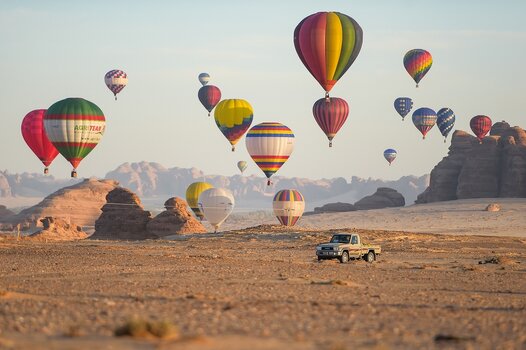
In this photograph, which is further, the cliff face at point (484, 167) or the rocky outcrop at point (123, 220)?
the cliff face at point (484, 167)

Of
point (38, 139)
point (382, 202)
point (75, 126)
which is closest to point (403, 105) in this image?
point (382, 202)

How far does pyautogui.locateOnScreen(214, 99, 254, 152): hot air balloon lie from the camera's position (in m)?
104

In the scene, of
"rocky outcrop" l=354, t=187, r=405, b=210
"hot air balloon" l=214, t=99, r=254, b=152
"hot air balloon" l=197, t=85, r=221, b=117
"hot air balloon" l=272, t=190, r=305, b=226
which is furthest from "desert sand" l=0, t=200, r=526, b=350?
"rocky outcrop" l=354, t=187, r=405, b=210

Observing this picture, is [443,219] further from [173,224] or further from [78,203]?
[78,203]

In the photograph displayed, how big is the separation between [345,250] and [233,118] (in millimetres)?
55291

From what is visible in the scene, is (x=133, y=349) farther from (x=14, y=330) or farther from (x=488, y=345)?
(x=488, y=345)

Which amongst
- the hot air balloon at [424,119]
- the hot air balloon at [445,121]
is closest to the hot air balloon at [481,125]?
the hot air balloon at [445,121]

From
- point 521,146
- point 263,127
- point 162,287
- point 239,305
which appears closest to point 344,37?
point 263,127

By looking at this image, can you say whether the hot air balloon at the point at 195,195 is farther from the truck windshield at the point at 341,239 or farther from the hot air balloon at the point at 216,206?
the truck windshield at the point at 341,239

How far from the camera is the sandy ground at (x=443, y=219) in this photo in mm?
123625

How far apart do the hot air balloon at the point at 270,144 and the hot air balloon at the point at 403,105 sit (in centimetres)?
5613

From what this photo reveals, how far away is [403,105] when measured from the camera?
149 m

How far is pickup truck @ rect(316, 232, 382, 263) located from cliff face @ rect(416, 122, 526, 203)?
10435 centimetres

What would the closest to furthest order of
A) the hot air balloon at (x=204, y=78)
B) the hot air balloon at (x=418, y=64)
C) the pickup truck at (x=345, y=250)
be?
the pickup truck at (x=345, y=250) < the hot air balloon at (x=418, y=64) < the hot air balloon at (x=204, y=78)
